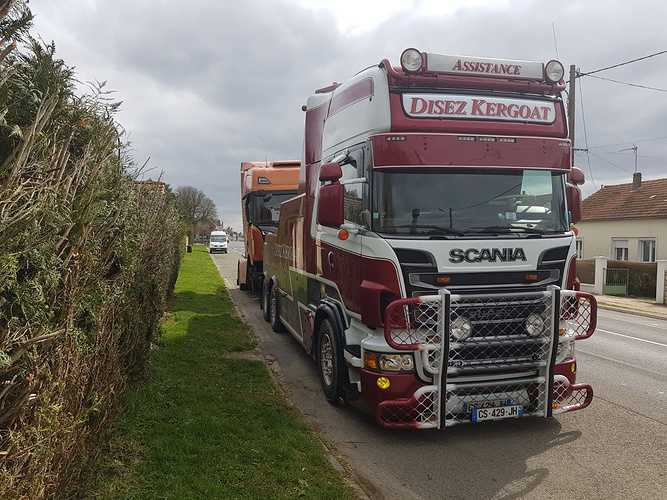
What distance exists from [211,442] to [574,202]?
448 centimetres

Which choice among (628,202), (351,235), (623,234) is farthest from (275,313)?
(628,202)

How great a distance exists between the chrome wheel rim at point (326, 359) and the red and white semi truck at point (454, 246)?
6 centimetres

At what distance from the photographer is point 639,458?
472cm

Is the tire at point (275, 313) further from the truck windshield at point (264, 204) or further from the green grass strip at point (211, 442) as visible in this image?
the truck windshield at point (264, 204)

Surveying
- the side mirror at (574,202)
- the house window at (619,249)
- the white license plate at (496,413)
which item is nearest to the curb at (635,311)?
the house window at (619,249)

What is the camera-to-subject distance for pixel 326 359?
6.31 metres

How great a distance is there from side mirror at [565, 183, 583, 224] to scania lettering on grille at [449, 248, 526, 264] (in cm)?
116

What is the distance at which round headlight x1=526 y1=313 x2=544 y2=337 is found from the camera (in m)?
5.08

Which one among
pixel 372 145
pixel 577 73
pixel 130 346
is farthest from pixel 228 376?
pixel 577 73

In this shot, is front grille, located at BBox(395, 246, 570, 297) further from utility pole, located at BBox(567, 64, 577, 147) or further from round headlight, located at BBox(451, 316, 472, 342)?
utility pole, located at BBox(567, 64, 577, 147)

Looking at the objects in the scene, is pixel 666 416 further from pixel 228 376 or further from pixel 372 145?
pixel 228 376

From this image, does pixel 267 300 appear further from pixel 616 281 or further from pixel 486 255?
pixel 616 281

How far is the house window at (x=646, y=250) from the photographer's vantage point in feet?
83.5

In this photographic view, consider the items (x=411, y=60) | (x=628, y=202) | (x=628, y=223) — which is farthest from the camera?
(x=628, y=202)
